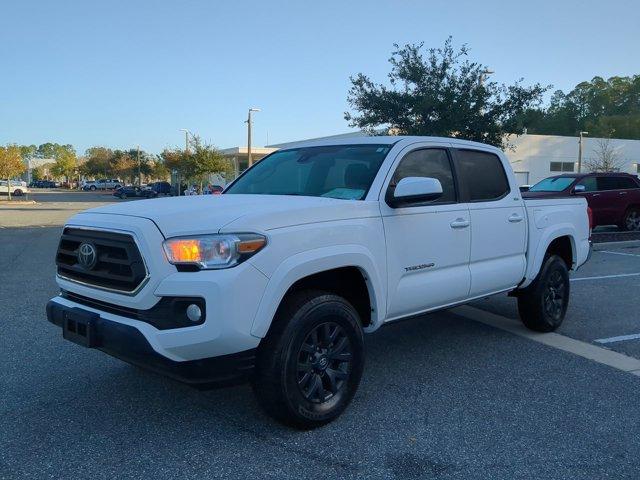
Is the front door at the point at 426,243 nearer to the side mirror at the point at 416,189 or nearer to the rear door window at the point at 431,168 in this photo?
the rear door window at the point at 431,168

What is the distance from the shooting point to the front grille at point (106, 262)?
3.25 m

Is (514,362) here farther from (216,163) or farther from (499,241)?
(216,163)

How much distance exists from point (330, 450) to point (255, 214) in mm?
1468

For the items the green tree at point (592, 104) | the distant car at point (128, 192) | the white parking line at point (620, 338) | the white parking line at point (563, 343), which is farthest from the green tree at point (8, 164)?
the green tree at point (592, 104)

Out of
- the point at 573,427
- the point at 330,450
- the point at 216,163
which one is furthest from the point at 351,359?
the point at 216,163

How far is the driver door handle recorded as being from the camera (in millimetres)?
4579

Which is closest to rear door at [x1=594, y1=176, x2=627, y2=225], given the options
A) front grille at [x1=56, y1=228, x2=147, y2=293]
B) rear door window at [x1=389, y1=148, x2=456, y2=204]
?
rear door window at [x1=389, y1=148, x2=456, y2=204]

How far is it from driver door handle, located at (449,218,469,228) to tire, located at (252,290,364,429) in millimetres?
1297

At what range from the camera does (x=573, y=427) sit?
3.72 metres

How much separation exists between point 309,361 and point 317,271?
0.57m

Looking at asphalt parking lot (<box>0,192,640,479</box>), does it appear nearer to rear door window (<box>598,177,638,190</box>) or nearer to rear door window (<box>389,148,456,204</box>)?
rear door window (<box>389,148,456,204</box>)

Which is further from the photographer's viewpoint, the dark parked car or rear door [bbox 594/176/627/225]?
rear door [bbox 594/176/627/225]

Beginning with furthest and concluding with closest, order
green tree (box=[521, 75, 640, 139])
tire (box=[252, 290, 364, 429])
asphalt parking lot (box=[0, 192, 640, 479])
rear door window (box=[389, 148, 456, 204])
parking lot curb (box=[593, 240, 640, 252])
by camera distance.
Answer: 1. green tree (box=[521, 75, 640, 139])
2. parking lot curb (box=[593, 240, 640, 252])
3. rear door window (box=[389, 148, 456, 204])
4. tire (box=[252, 290, 364, 429])
5. asphalt parking lot (box=[0, 192, 640, 479])

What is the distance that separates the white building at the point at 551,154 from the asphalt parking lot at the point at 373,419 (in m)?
37.3
